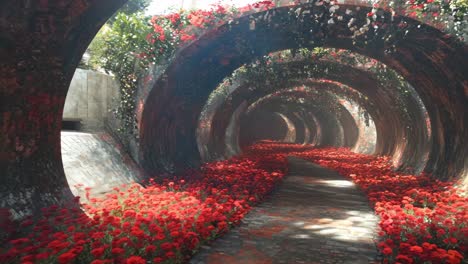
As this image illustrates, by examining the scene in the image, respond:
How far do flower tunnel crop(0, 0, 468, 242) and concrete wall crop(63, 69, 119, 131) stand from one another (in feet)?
2.70

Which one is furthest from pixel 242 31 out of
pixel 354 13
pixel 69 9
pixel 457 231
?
pixel 457 231

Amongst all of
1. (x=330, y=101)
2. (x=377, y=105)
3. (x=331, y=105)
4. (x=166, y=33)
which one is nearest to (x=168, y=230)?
(x=166, y=33)

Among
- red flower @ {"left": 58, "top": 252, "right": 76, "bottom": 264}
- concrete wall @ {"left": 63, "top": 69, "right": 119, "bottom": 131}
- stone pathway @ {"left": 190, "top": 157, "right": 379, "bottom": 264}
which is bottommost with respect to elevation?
stone pathway @ {"left": 190, "top": 157, "right": 379, "bottom": 264}

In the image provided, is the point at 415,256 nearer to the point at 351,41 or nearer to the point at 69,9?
the point at 69,9

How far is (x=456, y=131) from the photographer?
10.6 meters

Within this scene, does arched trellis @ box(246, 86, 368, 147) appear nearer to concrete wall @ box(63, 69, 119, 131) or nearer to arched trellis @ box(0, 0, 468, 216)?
arched trellis @ box(0, 0, 468, 216)

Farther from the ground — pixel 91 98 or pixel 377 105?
pixel 377 105

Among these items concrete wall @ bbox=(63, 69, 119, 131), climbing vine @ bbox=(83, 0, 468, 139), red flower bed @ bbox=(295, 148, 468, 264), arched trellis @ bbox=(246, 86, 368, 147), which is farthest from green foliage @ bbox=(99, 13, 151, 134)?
arched trellis @ bbox=(246, 86, 368, 147)

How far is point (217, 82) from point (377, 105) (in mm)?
9704

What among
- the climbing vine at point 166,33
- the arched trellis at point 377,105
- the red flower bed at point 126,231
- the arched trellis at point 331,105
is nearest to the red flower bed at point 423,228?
the red flower bed at point 126,231

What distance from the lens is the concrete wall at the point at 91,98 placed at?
9.30m

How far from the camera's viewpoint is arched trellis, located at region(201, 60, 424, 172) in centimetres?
1489

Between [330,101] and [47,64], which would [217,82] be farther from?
[330,101]

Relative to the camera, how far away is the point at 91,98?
9.70 m
